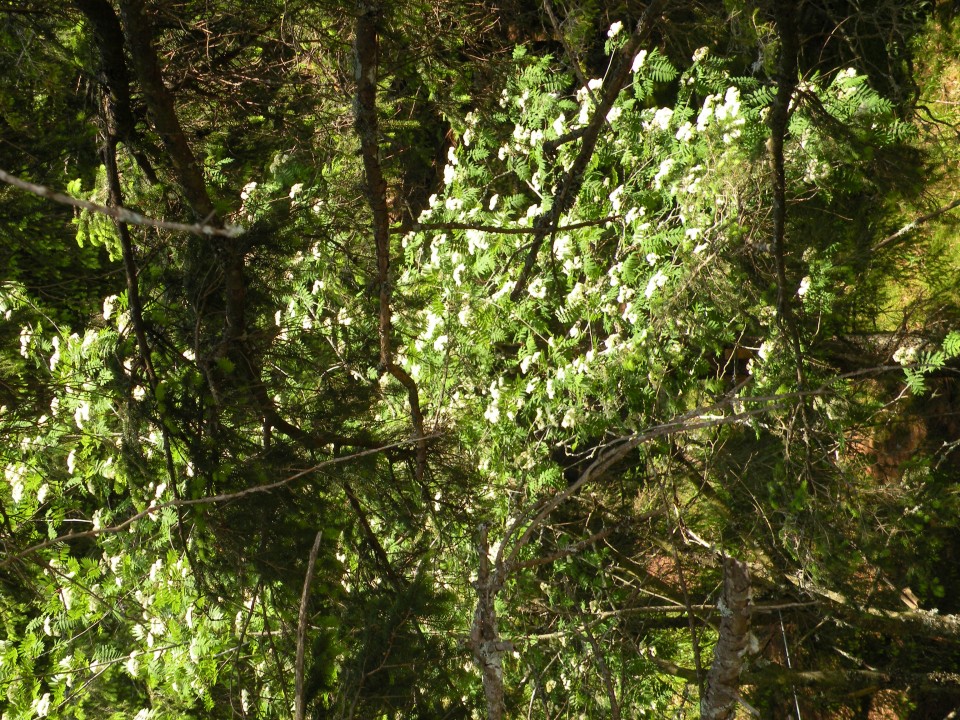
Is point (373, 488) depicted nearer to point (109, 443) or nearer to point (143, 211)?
point (109, 443)

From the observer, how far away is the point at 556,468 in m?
4.46

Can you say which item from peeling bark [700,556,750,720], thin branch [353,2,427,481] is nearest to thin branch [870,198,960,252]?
peeling bark [700,556,750,720]

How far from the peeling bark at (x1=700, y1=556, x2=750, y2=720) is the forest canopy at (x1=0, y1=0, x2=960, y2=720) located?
0.85m

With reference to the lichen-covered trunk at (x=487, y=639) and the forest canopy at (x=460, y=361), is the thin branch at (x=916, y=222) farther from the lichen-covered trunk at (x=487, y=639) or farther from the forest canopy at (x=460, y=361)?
the lichen-covered trunk at (x=487, y=639)

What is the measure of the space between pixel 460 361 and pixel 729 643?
126 inches

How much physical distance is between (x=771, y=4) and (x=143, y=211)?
8.18ft

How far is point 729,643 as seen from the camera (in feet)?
5.70

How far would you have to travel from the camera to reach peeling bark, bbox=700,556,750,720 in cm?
169

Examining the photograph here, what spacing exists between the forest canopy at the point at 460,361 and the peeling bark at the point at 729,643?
2.80 ft

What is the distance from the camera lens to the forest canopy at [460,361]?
3146mm

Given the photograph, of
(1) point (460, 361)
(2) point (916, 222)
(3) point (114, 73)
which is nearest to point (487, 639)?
(3) point (114, 73)

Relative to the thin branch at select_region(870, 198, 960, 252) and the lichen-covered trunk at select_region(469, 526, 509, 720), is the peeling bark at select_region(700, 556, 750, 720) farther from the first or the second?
the thin branch at select_region(870, 198, 960, 252)

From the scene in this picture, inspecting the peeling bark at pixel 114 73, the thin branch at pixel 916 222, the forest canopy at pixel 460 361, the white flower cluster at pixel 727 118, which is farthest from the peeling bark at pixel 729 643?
the white flower cluster at pixel 727 118

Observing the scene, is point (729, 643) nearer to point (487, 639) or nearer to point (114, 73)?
point (487, 639)
